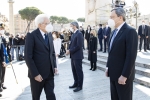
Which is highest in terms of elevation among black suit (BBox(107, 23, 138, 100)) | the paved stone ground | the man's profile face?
the man's profile face

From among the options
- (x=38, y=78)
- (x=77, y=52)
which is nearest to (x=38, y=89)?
(x=38, y=78)

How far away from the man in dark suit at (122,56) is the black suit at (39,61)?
107 cm

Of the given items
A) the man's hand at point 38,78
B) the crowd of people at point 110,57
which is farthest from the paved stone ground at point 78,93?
the man's hand at point 38,78

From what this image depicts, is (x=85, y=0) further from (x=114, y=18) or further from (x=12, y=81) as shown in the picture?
(x=114, y=18)

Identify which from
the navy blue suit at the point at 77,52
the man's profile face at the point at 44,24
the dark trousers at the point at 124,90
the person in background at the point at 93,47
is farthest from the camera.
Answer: the person in background at the point at 93,47

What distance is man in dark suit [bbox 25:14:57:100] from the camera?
9.59ft

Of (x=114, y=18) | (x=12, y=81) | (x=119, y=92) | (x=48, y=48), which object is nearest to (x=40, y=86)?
(x=48, y=48)

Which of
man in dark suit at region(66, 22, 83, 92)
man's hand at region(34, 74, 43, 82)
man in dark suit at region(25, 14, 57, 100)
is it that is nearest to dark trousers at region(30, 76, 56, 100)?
man in dark suit at region(25, 14, 57, 100)

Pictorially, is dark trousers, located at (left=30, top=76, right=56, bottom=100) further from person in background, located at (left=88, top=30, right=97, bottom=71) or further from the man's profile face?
person in background, located at (left=88, top=30, right=97, bottom=71)

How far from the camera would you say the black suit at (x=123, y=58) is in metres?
2.49

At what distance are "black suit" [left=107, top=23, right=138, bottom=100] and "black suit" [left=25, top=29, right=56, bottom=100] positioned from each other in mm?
1071

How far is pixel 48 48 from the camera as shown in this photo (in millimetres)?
3117

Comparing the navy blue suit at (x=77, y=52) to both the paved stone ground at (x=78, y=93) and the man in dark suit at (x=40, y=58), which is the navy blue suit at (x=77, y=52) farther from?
the man in dark suit at (x=40, y=58)

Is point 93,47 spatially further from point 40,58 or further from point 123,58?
point 123,58
